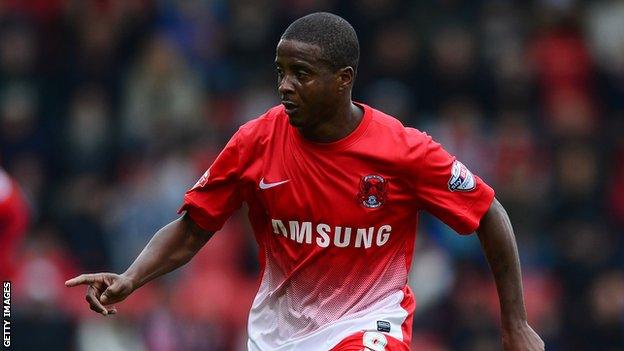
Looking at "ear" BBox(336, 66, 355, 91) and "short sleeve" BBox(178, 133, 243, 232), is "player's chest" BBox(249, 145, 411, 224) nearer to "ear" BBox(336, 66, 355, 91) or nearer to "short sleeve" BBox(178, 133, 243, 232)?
"short sleeve" BBox(178, 133, 243, 232)

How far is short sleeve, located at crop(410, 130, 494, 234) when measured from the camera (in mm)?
7098

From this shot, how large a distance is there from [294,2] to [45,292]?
4242 millimetres

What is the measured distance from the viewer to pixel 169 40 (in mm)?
15312

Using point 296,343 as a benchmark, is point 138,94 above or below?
below

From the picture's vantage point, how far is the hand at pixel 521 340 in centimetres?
719

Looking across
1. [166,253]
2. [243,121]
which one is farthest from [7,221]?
[243,121]

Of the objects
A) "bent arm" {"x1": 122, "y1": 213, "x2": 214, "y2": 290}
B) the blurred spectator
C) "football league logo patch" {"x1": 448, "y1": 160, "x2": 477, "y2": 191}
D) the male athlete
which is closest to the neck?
the male athlete

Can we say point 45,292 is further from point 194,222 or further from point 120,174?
point 194,222

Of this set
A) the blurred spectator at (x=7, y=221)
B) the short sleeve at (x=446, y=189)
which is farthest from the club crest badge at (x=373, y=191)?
the blurred spectator at (x=7, y=221)

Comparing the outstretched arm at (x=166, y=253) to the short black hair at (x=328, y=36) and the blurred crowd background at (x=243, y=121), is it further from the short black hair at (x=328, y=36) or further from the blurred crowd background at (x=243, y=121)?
the blurred crowd background at (x=243, y=121)

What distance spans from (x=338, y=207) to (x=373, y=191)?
179mm

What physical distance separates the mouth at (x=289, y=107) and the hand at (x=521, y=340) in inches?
57.1

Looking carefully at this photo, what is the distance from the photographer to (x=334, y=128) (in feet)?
23.6

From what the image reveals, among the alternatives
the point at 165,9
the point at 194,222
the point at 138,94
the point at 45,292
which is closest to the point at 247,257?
the point at 45,292
